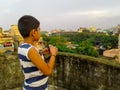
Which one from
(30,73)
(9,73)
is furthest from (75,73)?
(30,73)

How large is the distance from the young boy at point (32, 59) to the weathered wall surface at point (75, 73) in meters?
2.23

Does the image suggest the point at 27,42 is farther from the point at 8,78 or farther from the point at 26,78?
the point at 8,78

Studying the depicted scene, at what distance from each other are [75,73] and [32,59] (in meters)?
3.03

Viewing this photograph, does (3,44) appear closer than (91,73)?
No

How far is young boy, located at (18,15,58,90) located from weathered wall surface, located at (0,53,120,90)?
2.23 m

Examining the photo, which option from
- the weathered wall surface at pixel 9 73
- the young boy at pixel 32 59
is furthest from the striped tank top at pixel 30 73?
the weathered wall surface at pixel 9 73

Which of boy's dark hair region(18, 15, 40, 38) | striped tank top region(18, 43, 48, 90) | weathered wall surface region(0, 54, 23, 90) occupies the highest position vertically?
boy's dark hair region(18, 15, 40, 38)

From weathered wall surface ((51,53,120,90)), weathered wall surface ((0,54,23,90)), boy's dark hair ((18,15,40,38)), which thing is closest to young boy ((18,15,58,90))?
boy's dark hair ((18,15,40,38))

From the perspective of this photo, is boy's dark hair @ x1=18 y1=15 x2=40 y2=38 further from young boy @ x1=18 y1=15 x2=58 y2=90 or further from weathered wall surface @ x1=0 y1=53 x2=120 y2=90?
weathered wall surface @ x1=0 y1=53 x2=120 y2=90

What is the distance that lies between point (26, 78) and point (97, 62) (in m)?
2.48

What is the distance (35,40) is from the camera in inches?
78.5

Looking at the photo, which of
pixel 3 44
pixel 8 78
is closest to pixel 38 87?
pixel 8 78

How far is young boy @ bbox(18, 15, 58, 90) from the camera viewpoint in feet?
6.25

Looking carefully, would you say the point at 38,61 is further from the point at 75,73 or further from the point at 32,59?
the point at 75,73
